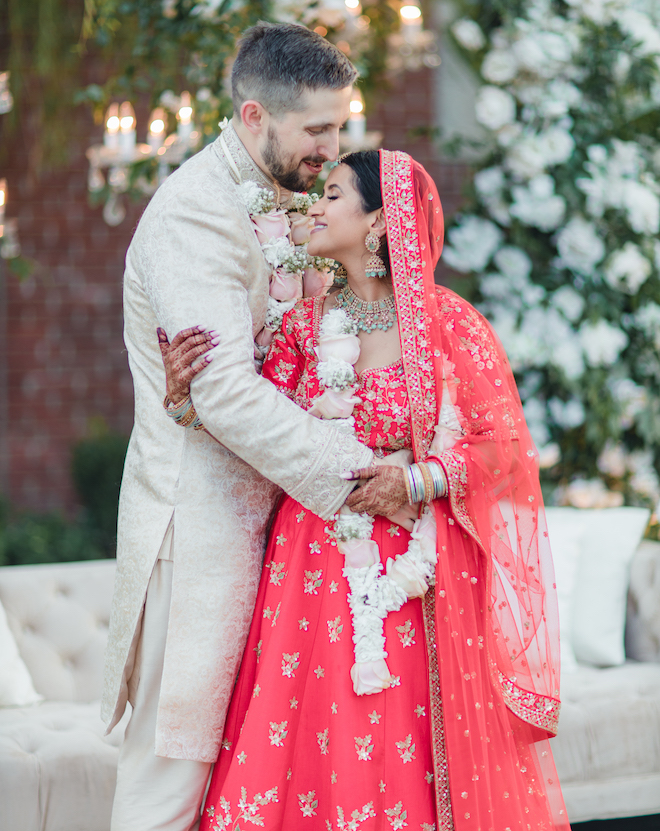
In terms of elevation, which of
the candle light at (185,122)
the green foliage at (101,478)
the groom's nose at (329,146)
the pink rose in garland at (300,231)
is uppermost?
the groom's nose at (329,146)

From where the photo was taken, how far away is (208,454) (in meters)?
1.86

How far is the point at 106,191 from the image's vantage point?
10.9 feet

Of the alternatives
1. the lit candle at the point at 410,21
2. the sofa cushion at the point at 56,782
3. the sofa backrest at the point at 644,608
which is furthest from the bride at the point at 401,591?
the lit candle at the point at 410,21

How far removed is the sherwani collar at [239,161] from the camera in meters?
1.94

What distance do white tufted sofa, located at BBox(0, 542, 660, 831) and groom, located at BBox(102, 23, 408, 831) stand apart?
2.01 feet

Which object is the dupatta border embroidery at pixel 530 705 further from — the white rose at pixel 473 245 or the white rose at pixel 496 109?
the white rose at pixel 496 109

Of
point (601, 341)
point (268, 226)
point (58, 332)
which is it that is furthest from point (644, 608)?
point (58, 332)

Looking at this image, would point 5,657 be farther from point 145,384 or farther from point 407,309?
point 407,309

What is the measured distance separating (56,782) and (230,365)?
1.34 metres

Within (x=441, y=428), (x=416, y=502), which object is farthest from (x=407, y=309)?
(x=416, y=502)

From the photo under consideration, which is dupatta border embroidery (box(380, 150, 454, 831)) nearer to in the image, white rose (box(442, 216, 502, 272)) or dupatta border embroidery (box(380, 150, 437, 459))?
dupatta border embroidery (box(380, 150, 437, 459))

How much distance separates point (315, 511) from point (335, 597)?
18cm

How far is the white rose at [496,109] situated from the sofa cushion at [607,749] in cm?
231

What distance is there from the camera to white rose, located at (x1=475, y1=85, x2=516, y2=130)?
12.6 feet
